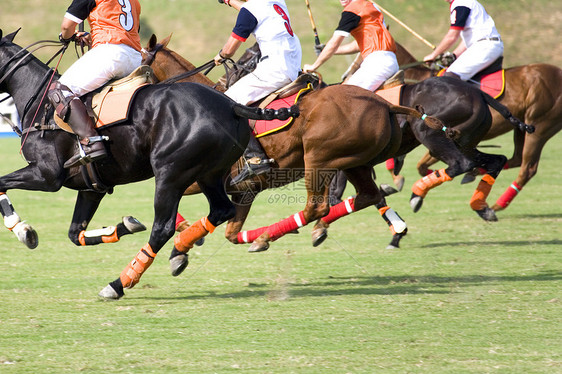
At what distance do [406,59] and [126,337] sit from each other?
6.81 metres

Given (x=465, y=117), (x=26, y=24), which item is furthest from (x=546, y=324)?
(x=26, y=24)

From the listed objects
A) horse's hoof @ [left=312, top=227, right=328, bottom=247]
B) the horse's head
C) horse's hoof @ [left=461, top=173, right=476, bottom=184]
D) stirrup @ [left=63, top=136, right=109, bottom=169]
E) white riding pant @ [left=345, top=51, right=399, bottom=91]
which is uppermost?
the horse's head

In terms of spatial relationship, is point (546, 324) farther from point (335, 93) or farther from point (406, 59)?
point (406, 59)

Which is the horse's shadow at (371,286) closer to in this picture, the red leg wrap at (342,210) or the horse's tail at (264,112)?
the red leg wrap at (342,210)

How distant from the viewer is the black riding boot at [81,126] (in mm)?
5852

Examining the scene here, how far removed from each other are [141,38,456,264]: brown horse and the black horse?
0.69m

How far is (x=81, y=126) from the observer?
5.85 meters

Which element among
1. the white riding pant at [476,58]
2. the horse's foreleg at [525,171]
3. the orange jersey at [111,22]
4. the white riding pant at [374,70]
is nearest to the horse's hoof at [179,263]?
the orange jersey at [111,22]

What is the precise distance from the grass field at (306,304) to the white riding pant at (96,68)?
5.42ft

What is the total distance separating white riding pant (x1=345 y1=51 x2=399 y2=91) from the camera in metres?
8.41

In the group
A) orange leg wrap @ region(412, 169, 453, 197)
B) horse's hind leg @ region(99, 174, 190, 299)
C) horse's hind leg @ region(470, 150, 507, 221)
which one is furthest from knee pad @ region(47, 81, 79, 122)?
horse's hind leg @ region(470, 150, 507, 221)

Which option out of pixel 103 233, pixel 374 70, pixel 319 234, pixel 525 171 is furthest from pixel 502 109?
pixel 103 233

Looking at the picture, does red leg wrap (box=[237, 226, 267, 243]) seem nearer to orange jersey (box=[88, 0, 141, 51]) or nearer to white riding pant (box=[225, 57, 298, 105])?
white riding pant (box=[225, 57, 298, 105])

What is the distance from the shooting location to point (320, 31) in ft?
97.7
